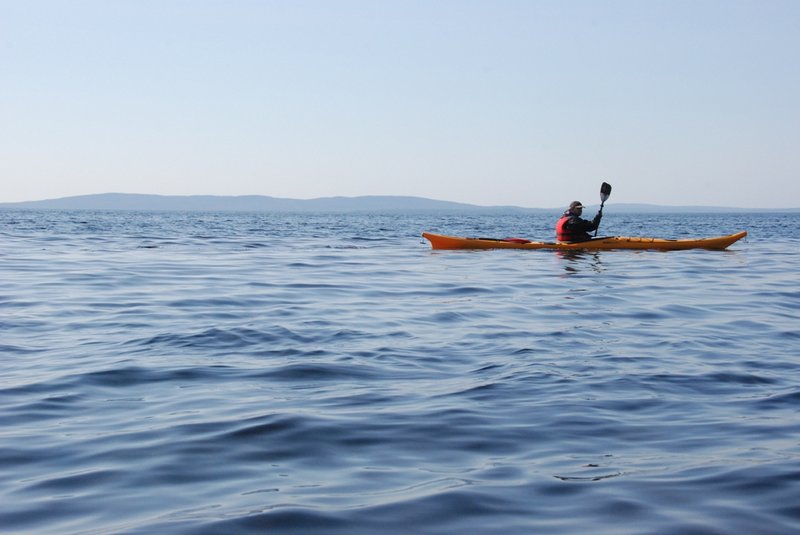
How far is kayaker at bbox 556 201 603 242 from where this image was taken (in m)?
19.8

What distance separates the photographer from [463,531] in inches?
135

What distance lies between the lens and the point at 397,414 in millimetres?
5309

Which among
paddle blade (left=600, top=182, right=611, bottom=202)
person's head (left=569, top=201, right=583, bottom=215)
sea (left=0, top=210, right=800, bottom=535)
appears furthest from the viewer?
paddle blade (left=600, top=182, right=611, bottom=202)

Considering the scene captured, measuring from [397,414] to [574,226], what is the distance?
606 inches

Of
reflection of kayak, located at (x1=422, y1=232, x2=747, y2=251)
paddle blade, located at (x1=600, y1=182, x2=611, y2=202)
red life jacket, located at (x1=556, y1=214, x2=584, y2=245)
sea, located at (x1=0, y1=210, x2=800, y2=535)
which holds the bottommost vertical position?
sea, located at (x1=0, y1=210, x2=800, y2=535)

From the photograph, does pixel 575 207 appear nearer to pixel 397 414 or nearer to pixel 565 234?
pixel 565 234

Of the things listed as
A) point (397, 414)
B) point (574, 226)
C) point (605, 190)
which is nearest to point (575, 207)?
point (574, 226)

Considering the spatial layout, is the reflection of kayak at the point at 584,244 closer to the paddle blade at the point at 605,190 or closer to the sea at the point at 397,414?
the paddle blade at the point at 605,190

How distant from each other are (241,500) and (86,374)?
316 cm

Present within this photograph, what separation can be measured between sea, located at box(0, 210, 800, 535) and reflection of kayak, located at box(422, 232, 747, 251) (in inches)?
332

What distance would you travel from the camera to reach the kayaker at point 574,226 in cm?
1984

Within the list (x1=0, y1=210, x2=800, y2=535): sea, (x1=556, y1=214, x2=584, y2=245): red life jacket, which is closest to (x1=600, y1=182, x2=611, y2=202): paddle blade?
(x1=556, y1=214, x2=584, y2=245): red life jacket

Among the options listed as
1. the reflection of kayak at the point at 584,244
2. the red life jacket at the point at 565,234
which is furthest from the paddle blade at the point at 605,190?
the red life jacket at the point at 565,234

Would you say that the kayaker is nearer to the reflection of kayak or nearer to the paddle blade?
the reflection of kayak
